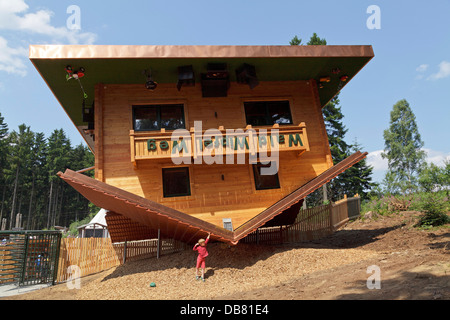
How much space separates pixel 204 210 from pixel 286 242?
21.1 ft

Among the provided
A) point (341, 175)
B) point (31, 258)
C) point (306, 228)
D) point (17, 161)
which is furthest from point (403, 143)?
point (17, 161)

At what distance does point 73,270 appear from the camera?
1623 cm

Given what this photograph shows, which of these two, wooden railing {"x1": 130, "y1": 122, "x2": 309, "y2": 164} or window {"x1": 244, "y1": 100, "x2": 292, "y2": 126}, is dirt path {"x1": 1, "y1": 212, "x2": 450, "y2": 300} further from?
window {"x1": 244, "y1": 100, "x2": 292, "y2": 126}

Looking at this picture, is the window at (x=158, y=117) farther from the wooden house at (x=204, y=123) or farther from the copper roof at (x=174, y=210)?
the copper roof at (x=174, y=210)

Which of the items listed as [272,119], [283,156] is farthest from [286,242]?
[272,119]

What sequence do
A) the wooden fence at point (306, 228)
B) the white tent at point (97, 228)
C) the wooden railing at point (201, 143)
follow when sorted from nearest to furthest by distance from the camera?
the wooden railing at point (201, 143)
the wooden fence at point (306, 228)
the white tent at point (97, 228)

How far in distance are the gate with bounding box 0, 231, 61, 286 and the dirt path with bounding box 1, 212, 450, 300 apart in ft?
6.44

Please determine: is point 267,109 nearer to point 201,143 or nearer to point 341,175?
point 201,143

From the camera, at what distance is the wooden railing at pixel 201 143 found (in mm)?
13293

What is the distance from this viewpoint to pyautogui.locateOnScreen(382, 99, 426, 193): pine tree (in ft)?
182

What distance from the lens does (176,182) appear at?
1459cm

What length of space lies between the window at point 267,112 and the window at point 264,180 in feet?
7.80

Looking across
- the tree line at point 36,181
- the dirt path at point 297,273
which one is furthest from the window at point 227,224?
the tree line at point 36,181
